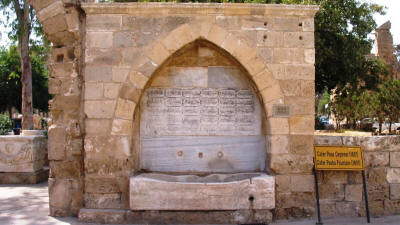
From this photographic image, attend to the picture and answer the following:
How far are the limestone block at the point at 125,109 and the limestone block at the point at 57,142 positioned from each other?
2.98 ft

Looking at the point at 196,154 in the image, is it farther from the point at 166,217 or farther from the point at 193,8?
the point at 193,8

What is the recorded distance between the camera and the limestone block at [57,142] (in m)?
4.59

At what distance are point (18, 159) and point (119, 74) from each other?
429cm

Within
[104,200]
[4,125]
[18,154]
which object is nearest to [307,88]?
[104,200]

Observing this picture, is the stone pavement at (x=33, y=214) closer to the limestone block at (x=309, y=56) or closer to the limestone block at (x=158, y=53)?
the limestone block at (x=309, y=56)

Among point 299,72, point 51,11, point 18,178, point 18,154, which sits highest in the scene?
point 51,11

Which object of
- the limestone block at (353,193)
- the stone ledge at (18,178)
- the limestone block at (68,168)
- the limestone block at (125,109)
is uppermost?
the limestone block at (125,109)

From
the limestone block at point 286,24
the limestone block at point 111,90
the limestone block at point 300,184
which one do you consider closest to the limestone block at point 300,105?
the limestone block at point 300,184

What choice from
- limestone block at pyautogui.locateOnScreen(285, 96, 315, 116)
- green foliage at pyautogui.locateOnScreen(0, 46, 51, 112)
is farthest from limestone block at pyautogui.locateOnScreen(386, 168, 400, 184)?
green foliage at pyautogui.locateOnScreen(0, 46, 51, 112)

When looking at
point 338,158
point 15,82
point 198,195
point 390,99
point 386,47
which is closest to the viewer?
point 198,195

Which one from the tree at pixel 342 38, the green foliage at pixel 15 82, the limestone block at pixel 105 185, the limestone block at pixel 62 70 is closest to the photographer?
the limestone block at pixel 105 185

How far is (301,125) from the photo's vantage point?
4504 mm

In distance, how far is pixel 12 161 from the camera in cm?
711

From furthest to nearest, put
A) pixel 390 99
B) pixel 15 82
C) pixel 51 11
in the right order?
1. pixel 15 82
2. pixel 390 99
3. pixel 51 11
